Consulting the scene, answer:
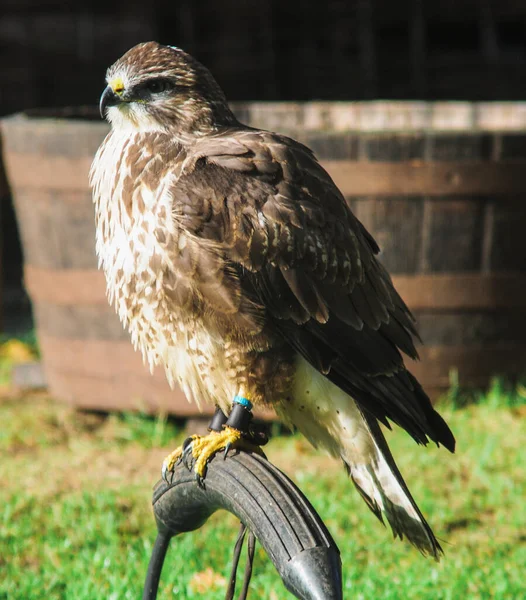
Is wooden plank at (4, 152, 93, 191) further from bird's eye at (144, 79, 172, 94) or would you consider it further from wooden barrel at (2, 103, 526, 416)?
bird's eye at (144, 79, 172, 94)

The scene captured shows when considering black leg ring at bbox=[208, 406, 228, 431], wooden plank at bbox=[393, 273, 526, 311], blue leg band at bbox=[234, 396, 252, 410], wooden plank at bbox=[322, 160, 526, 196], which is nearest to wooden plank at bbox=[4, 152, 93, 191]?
wooden plank at bbox=[322, 160, 526, 196]

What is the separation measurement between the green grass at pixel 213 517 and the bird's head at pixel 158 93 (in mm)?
1612

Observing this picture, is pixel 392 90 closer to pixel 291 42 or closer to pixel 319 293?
pixel 291 42

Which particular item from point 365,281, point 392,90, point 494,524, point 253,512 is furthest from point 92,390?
point 392,90

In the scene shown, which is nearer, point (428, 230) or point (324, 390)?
point (324, 390)

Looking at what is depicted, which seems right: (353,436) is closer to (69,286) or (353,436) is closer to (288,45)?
(69,286)

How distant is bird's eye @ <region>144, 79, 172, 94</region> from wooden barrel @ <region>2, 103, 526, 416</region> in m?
1.93

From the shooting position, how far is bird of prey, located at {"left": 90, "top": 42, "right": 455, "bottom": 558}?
2984mm

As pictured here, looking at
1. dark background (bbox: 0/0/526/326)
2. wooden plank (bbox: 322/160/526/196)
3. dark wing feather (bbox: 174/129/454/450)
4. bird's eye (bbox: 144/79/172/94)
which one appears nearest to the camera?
dark wing feather (bbox: 174/129/454/450)

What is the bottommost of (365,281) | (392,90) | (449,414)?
(449,414)

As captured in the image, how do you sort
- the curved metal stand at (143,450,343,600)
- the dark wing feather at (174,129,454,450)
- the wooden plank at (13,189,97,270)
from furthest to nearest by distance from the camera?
the wooden plank at (13,189,97,270) → the dark wing feather at (174,129,454,450) → the curved metal stand at (143,450,343,600)

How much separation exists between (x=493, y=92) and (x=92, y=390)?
4454mm

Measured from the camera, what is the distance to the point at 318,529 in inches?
89.5

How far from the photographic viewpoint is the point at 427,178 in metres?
5.22
